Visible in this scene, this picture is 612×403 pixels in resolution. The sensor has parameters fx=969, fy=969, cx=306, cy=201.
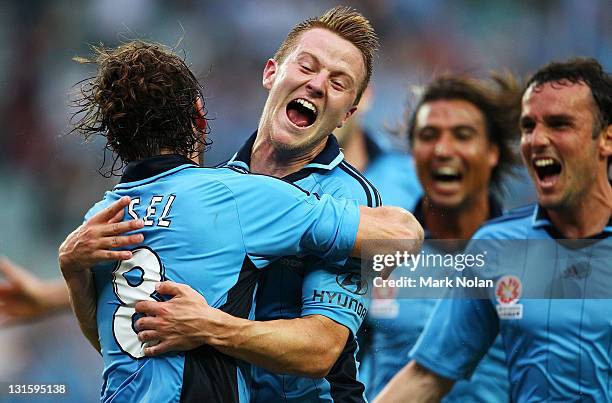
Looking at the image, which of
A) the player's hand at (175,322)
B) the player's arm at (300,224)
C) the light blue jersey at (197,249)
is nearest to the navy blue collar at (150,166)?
the light blue jersey at (197,249)

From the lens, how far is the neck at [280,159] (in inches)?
126

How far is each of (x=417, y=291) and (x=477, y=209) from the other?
0.51 m

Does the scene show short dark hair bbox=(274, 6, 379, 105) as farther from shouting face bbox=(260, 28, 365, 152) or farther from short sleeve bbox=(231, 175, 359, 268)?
short sleeve bbox=(231, 175, 359, 268)

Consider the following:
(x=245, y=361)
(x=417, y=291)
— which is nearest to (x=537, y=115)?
(x=417, y=291)

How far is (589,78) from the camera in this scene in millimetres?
4094

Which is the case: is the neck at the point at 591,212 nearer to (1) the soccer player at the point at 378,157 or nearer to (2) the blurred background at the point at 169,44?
(2) the blurred background at the point at 169,44

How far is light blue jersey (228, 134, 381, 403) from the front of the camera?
2.86 m

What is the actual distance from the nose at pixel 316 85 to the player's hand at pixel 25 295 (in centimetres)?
201

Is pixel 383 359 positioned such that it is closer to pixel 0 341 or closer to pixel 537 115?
pixel 537 115

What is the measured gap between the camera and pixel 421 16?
439 centimetres

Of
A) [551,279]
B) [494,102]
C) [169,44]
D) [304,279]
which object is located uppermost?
[169,44]

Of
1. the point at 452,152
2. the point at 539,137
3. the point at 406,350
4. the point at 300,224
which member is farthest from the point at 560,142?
the point at 300,224

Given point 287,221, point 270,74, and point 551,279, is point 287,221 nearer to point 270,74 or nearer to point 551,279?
point 270,74

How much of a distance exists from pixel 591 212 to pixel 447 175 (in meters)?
0.67
